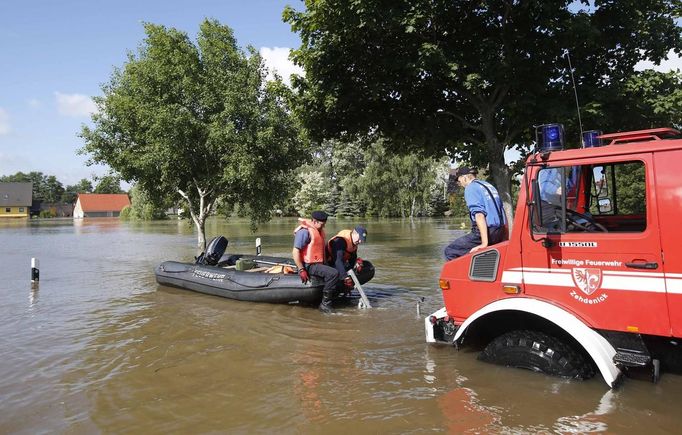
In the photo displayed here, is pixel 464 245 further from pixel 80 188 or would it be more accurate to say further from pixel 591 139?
pixel 80 188

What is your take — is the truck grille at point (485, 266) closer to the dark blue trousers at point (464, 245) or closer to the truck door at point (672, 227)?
the dark blue trousers at point (464, 245)

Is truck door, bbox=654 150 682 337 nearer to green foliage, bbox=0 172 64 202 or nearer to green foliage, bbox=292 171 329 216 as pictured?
green foliage, bbox=292 171 329 216

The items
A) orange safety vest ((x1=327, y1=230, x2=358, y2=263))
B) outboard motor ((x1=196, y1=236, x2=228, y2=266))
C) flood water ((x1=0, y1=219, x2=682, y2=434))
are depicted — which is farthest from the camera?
outboard motor ((x1=196, y1=236, x2=228, y2=266))

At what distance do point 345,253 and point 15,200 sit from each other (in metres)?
118

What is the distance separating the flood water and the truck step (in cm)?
49

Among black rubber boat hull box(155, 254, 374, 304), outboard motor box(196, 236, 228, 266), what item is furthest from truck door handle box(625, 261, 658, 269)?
outboard motor box(196, 236, 228, 266)

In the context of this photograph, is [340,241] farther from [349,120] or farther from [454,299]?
[349,120]

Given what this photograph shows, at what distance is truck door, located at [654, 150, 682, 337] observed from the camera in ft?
14.3

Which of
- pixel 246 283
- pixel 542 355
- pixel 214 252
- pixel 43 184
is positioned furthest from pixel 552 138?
pixel 43 184

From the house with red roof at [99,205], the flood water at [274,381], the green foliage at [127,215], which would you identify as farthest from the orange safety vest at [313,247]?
the house with red roof at [99,205]

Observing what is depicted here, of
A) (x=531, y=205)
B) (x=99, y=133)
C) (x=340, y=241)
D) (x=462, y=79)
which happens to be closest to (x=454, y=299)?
(x=531, y=205)

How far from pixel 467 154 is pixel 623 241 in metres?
13.4

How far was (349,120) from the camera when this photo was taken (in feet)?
61.2

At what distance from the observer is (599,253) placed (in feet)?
15.7
